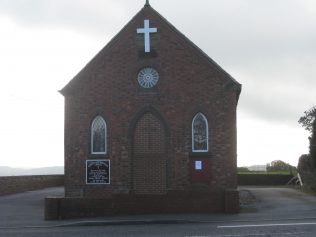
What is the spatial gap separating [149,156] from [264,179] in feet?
72.3

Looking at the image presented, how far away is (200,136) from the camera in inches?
903

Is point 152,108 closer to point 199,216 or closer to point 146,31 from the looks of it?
point 146,31

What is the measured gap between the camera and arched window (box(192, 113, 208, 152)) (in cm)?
2291

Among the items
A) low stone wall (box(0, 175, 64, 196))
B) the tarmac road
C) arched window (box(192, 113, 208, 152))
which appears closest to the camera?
the tarmac road

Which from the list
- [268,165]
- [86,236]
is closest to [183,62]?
[86,236]

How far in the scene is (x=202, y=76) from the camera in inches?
913

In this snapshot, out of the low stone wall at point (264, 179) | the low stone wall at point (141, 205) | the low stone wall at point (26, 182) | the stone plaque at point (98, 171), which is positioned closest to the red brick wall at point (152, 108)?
the stone plaque at point (98, 171)

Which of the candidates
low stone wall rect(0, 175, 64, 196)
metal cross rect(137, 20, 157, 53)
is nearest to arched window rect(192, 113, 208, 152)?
metal cross rect(137, 20, 157, 53)

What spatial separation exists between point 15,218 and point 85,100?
568cm

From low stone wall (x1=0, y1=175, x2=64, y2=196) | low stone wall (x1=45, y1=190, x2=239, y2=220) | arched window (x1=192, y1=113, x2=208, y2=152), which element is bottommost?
low stone wall (x1=45, y1=190, x2=239, y2=220)

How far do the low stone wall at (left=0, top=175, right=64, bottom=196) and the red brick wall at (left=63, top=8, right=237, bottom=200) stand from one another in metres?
11.6

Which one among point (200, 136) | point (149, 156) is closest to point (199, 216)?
point (200, 136)

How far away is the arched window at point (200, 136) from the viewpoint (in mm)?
22906

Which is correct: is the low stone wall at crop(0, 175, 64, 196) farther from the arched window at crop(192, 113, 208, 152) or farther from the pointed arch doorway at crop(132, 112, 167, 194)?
the arched window at crop(192, 113, 208, 152)
